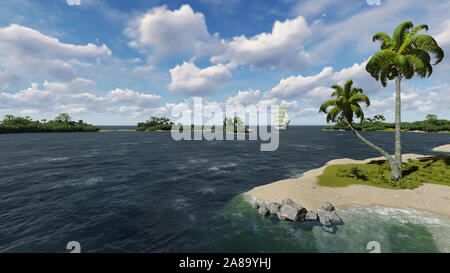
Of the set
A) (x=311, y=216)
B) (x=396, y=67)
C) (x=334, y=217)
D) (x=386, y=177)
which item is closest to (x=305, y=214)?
(x=311, y=216)

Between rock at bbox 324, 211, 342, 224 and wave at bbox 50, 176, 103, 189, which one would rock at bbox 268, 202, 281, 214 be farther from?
wave at bbox 50, 176, 103, 189

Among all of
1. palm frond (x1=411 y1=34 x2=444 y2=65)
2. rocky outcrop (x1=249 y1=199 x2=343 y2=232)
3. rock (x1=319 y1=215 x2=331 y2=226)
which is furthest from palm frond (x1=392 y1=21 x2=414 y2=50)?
rock (x1=319 y1=215 x2=331 y2=226)

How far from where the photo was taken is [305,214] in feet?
48.8

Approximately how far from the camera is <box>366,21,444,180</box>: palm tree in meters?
19.6

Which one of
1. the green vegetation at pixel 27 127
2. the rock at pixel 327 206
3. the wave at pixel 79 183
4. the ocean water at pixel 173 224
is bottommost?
the ocean water at pixel 173 224

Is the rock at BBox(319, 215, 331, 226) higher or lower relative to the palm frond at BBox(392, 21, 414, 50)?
lower

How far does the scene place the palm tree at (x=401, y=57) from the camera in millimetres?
19625

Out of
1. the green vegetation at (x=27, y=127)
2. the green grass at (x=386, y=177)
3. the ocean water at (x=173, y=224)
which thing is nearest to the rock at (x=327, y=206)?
the ocean water at (x=173, y=224)

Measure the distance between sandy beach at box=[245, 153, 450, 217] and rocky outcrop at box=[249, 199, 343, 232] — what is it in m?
1.27

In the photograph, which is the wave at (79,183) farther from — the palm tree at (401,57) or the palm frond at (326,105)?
the palm tree at (401,57)

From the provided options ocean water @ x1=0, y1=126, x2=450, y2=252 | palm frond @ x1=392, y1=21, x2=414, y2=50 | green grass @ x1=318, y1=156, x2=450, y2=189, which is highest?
palm frond @ x1=392, y1=21, x2=414, y2=50

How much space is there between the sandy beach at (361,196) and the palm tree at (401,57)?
4294 mm
